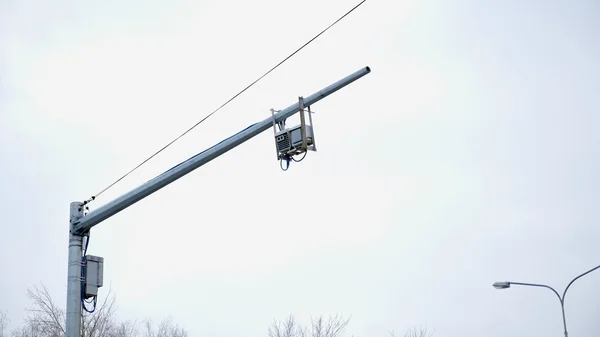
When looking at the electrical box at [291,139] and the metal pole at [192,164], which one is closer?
the electrical box at [291,139]

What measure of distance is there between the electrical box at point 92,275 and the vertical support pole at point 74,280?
0.58ft

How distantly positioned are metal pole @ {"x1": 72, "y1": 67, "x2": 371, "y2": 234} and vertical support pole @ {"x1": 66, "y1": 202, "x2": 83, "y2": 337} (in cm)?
17

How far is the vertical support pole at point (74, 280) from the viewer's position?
12.1 meters

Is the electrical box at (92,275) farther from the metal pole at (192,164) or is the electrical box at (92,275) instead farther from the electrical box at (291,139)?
the electrical box at (291,139)

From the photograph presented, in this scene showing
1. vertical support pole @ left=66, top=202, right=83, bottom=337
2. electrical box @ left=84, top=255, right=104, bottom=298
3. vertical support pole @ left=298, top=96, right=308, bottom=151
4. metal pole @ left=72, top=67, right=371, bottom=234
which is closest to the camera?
vertical support pole @ left=298, top=96, right=308, bottom=151

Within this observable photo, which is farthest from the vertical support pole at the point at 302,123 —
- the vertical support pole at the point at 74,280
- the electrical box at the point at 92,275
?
the electrical box at the point at 92,275

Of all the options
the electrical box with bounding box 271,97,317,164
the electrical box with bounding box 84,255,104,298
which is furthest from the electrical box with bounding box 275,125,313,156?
the electrical box with bounding box 84,255,104,298

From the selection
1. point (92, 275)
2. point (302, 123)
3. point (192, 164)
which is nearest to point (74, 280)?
point (92, 275)

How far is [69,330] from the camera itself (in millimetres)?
12062

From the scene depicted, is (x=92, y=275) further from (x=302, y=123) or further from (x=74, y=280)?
(x=302, y=123)

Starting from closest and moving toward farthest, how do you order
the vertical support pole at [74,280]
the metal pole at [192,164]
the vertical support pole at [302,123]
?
1. the vertical support pole at [302,123]
2. the metal pole at [192,164]
3. the vertical support pole at [74,280]

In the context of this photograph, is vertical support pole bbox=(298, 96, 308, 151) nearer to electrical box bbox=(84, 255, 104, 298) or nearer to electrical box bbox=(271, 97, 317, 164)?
electrical box bbox=(271, 97, 317, 164)

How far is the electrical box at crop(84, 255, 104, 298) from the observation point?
12766mm

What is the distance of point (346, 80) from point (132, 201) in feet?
13.2
